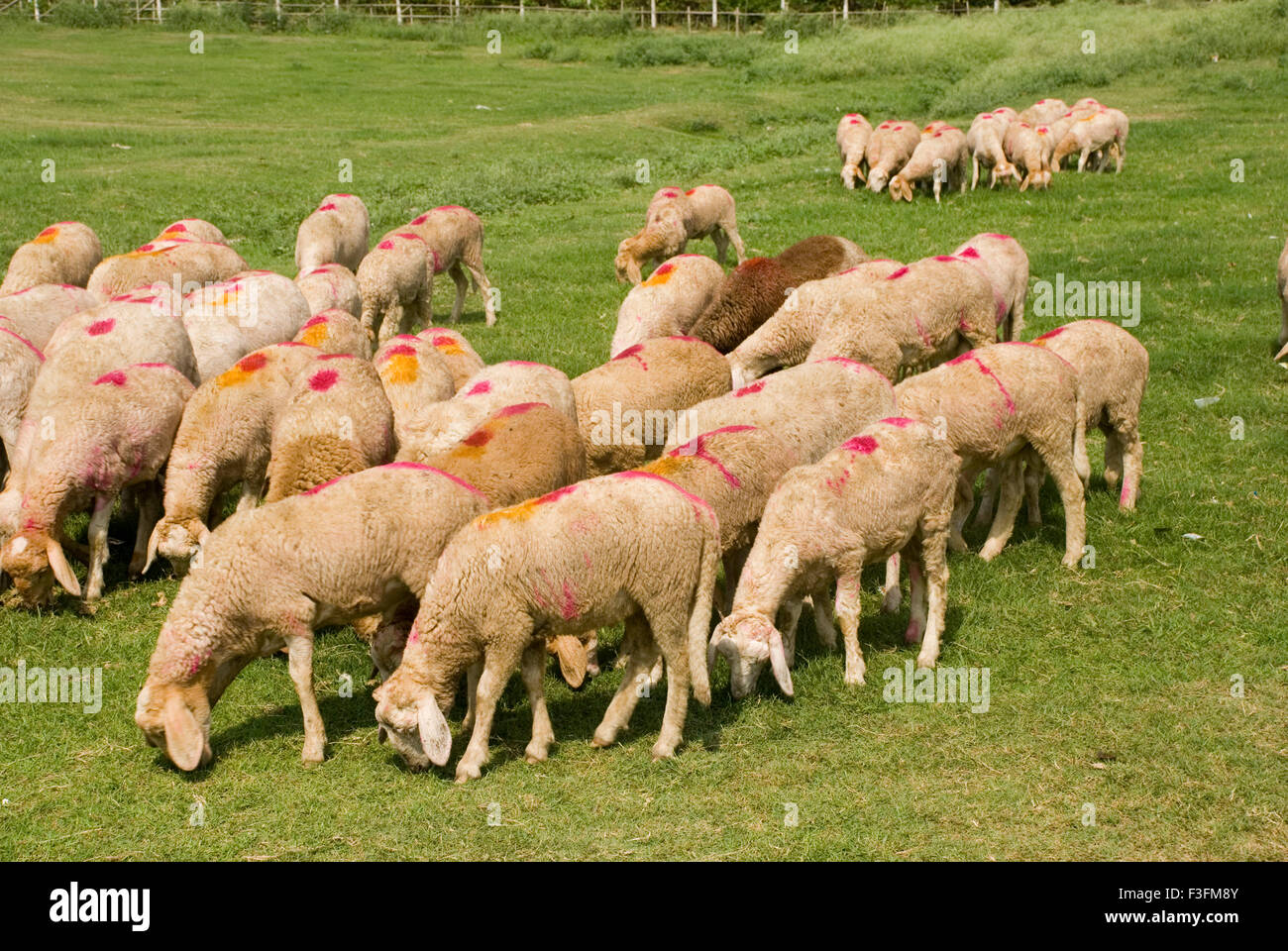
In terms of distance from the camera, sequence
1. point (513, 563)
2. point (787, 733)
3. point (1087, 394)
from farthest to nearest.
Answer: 1. point (1087, 394)
2. point (787, 733)
3. point (513, 563)

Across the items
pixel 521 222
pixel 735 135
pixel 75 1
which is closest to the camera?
pixel 521 222

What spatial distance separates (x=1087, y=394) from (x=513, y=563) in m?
5.26

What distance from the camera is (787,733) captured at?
754cm

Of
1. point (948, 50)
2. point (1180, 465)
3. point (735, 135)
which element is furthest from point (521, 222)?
point (948, 50)

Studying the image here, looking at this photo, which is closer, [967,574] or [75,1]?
[967,574]

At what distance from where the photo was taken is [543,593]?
7027 millimetres

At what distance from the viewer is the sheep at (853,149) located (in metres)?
25.2

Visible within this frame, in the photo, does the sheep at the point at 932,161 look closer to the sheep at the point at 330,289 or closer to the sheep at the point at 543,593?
the sheep at the point at 330,289

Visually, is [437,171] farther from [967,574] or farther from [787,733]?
[787,733]

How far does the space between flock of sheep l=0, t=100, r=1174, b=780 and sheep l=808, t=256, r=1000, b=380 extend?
0.10ft

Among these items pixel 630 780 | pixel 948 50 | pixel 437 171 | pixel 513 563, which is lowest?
pixel 630 780

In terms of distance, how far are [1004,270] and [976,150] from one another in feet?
42.9

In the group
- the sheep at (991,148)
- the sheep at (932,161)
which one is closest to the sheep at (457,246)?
the sheep at (932,161)

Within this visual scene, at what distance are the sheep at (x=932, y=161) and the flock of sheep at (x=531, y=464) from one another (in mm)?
10164
